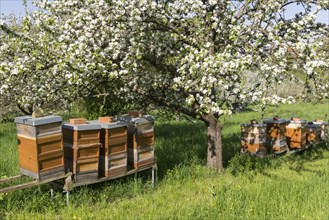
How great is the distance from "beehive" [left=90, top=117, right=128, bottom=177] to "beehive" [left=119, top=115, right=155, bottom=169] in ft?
1.04

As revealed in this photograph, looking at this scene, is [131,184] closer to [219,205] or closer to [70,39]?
[219,205]

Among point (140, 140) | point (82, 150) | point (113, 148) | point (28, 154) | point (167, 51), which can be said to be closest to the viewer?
point (28, 154)

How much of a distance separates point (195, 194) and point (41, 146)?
13.3 ft

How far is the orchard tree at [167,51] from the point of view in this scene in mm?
7750

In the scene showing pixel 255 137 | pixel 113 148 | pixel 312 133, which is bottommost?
pixel 312 133

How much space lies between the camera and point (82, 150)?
306 inches

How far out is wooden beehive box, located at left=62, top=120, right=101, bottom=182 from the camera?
7.69m

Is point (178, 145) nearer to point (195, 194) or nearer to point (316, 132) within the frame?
point (195, 194)

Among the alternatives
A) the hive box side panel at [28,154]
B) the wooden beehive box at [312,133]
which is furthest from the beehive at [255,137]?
the hive box side panel at [28,154]

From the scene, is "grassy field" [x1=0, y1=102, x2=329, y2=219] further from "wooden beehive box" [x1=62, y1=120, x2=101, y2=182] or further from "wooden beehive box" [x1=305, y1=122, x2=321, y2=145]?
"wooden beehive box" [x1=305, y1=122, x2=321, y2=145]

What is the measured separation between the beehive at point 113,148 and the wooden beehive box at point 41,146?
106 cm

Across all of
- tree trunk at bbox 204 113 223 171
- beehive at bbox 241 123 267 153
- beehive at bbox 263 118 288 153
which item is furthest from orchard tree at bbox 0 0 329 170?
beehive at bbox 263 118 288 153

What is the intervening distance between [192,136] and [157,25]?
856 centimetres

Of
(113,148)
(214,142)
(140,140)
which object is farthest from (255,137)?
(113,148)
